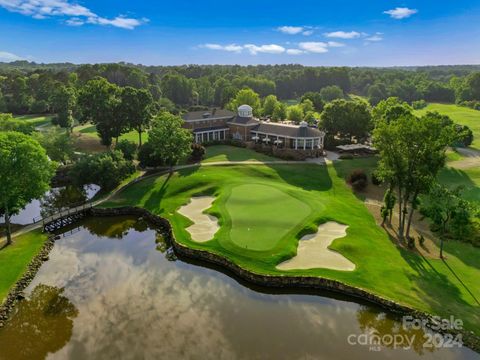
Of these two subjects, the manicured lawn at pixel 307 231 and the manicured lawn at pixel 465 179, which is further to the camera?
the manicured lawn at pixel 465 179

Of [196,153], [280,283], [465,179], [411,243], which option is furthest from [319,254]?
[465,179]

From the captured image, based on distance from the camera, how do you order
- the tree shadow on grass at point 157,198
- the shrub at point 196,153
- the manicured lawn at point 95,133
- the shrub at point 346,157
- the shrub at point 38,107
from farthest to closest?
the shrub at point 38,107, the manicured lawn at point 95,133, the shrub at point 346,157, the shrub at point 196,153, the tree shadow on grass at point 157,198

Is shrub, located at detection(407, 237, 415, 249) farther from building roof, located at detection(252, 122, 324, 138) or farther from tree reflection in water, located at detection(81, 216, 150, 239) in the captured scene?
building roof, located at detection(252, 122, 324, 138)

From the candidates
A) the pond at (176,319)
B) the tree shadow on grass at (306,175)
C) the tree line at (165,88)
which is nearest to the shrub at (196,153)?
the tree shadow on grass at (306,175)

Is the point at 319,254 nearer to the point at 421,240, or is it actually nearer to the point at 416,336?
the point at 416,336

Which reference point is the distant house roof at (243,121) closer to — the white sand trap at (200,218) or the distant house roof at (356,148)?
the distant house roof at (356,148)
